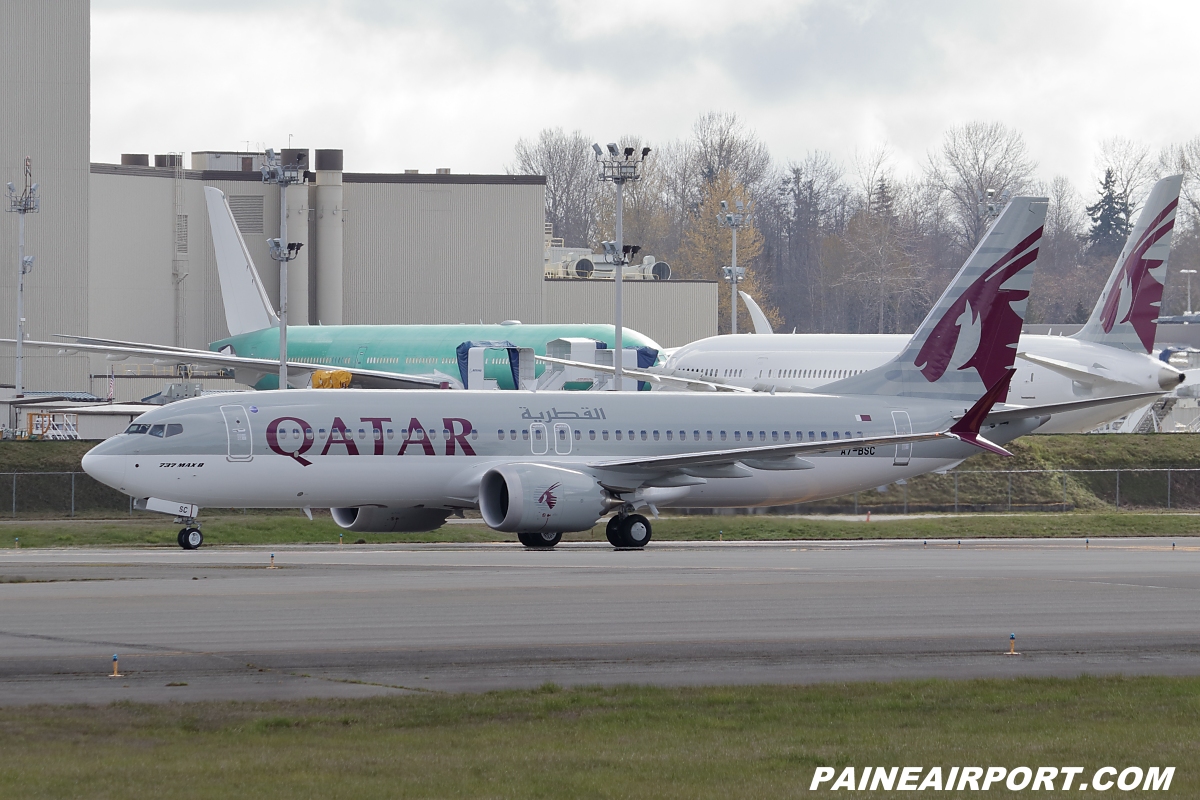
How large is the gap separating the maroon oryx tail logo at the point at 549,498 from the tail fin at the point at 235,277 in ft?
178

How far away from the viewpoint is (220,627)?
21.3 metres

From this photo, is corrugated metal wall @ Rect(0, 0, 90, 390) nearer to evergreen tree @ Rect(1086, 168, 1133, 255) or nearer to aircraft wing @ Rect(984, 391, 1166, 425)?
aircraft wing @ Rect(984, 391, 1166, 425)

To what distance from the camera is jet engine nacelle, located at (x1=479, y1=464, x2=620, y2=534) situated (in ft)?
118

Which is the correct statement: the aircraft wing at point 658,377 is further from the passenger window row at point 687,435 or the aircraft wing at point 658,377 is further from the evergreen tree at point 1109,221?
the evergreen tree at point 1109,221

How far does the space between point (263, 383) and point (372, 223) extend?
79.2 feet

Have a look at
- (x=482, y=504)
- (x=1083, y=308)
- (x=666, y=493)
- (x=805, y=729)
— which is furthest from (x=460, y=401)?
(x=1083, y=308)

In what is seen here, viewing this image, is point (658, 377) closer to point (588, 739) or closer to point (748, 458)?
point (748, 458)

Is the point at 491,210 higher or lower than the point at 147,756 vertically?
higher

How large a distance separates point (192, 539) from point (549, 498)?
26.3 ft

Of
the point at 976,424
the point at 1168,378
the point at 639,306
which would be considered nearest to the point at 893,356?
the point at 1168,378

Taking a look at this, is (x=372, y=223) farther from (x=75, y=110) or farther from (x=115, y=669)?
(x=115, y=669)

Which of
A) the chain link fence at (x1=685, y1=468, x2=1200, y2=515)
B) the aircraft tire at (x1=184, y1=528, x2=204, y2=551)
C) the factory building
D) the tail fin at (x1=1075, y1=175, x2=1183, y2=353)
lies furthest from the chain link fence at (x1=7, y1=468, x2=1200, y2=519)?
the factory building

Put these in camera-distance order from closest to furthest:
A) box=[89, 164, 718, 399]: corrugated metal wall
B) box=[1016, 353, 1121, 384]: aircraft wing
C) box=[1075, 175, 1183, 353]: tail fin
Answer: box=[1016, 353, 1121, 384]: aircraft wing < box=[1075, 175, 1183, 353]: tail fin < box=[89, 164, 718, 399]: corrugated metal wall

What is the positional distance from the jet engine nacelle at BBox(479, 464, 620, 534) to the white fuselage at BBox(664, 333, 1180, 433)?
64.8 ft
